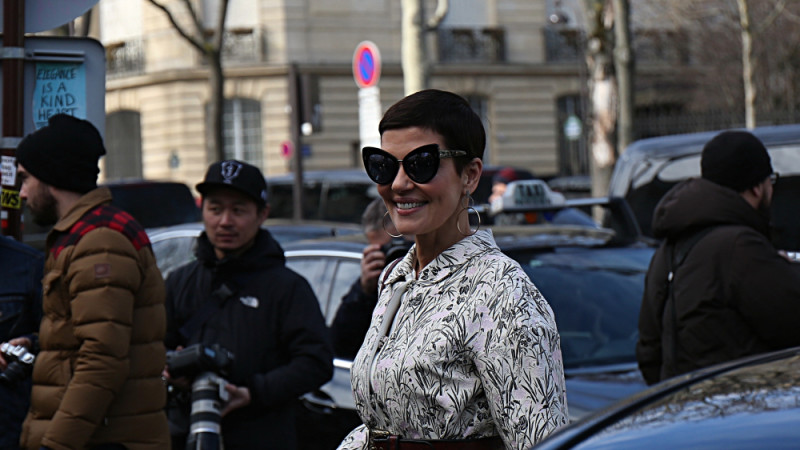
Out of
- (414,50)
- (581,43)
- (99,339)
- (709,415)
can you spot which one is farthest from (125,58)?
(709,415)

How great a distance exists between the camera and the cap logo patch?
4.78 metres

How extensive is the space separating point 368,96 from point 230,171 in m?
6.97

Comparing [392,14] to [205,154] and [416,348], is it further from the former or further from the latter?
[416,348]

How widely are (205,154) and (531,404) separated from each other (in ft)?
116

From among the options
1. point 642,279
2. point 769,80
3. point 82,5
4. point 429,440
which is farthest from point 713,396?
point 769,80

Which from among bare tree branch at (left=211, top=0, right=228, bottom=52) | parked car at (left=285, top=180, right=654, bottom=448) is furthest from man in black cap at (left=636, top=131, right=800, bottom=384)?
bare tree branch at (left=211, top=0, right=228, bottom=52)

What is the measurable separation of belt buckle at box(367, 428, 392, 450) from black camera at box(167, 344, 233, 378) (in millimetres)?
1368

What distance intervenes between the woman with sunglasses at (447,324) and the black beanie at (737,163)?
215cm

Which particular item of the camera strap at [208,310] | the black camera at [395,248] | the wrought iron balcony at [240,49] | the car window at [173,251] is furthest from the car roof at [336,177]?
the wrought iron balcony at [240,49]

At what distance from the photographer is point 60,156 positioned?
4.07 m

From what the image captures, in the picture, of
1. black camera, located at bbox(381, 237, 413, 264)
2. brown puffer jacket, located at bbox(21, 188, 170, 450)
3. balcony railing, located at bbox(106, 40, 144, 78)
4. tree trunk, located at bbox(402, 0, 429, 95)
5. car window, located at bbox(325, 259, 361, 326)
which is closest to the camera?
brown puffer jacket, located at bbox(21, 188, 170, 450)

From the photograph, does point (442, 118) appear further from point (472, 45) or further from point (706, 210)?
point (472, 45)

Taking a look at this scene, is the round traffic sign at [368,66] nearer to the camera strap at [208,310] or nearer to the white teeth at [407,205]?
the camera strap at [208,310]

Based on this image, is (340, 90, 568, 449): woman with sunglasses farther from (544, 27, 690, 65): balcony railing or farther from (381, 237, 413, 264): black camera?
(544, 27, 690, 65): balcony railing
